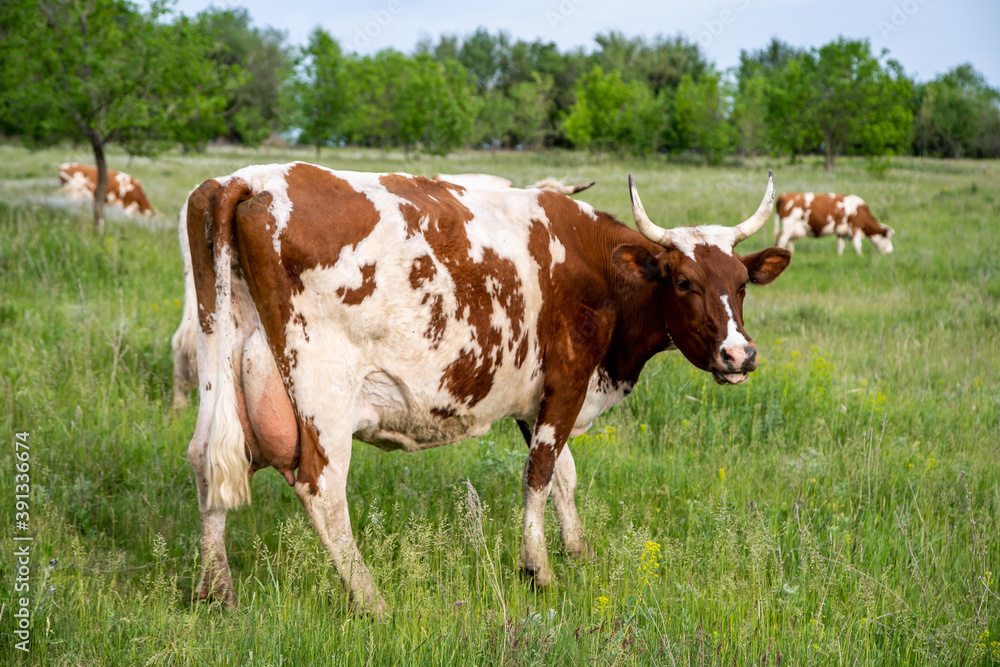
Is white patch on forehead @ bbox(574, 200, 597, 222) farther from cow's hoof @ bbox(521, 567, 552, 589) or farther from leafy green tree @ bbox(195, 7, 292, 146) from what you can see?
leafy green tree @ bbox(195, 7, 292, 146)

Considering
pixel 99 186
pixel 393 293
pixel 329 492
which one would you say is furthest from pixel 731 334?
pixel 99 186

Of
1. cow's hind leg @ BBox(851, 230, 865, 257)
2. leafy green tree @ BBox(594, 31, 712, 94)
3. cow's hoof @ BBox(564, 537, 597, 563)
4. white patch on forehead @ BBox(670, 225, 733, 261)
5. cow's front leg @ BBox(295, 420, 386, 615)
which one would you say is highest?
leafy green tree @ BBox(594, 31, 712, 94)

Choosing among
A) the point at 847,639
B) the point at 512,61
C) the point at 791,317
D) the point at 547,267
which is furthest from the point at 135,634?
the point at 512,61

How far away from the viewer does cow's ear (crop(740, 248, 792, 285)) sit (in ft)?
14.3

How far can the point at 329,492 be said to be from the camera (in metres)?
3.51

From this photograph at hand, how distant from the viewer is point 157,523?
13.8 feet

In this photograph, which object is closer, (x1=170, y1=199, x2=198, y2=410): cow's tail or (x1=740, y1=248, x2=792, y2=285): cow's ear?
(x1=740, y1=248, x2=792, y2=285): cow's ear

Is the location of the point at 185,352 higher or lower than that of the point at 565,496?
higher

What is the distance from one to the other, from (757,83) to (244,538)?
64.7m

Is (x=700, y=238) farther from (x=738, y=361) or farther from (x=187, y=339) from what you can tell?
(x=187, y=339)

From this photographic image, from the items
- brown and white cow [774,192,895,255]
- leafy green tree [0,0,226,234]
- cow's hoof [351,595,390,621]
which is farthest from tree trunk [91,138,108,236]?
brown and white cow [774,192,895,255]

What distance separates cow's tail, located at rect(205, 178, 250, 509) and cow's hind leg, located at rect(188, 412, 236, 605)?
0.19 meters

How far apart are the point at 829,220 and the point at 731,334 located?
16.0m

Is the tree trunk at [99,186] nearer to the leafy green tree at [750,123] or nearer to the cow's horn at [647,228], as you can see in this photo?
the cow's horn at [647,228]
